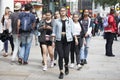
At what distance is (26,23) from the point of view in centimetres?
1319

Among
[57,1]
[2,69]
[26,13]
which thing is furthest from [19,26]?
[57,1]

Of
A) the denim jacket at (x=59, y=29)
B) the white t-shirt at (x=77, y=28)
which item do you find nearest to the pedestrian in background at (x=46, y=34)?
the white t-shirt at (x=77, y=28)

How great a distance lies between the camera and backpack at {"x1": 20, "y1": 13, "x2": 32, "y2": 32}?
13188 mm

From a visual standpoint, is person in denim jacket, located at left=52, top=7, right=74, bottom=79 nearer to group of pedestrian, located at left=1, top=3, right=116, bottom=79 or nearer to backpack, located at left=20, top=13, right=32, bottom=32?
group of pedestrian, located at left=1, top=3, right=116, bottom=79

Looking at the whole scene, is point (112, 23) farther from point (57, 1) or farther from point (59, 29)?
point (57, 1)

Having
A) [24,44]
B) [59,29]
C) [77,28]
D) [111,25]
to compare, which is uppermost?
[59,29]

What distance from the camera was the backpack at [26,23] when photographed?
13.2m

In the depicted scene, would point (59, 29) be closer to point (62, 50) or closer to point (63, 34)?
point (63, 34)

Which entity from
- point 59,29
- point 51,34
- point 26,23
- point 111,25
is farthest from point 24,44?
point 111,25

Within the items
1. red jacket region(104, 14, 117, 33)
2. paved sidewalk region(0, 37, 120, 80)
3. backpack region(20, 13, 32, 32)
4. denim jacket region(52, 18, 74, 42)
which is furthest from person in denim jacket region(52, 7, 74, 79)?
red jacket region(104, 14, 117, 33)

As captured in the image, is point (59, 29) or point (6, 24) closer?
point (59, 29)

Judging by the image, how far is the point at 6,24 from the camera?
49.5 ft

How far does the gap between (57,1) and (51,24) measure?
33463 mm

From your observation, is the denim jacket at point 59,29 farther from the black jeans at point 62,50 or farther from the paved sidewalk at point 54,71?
the paved sidewalk at point 54,71
